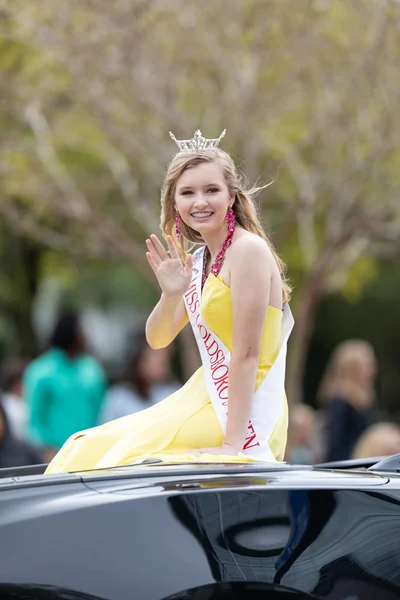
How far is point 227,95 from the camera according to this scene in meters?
10.1

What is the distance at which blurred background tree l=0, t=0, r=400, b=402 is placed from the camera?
9.29 m

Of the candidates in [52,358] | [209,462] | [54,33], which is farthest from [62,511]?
[54,33]

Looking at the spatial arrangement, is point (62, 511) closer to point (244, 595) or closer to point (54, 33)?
point (244, 595)

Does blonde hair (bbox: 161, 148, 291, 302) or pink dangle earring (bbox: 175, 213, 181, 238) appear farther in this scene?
pink dangle earring (bbox: 175, 213, 181, 238)

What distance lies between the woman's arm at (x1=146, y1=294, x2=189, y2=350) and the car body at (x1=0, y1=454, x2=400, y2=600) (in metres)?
1.14

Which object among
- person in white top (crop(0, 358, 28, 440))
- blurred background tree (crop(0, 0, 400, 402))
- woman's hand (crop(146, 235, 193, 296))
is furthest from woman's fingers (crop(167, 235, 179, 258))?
person in white top (crop(0, 358, 28, 440))

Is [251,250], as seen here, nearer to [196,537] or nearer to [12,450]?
[196,537]

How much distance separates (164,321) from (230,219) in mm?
460

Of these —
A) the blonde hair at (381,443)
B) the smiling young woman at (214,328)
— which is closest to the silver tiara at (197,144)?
the smiling young woman at (214,328)

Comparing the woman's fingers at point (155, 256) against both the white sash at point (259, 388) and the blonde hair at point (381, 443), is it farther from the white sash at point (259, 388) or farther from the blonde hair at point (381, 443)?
the blonde hair at point (381, 443)

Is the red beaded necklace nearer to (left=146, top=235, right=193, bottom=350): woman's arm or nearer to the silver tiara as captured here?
(left=146, top=235, right=193, bottom=350): woman's arm

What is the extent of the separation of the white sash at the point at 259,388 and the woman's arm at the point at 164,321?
11 cm

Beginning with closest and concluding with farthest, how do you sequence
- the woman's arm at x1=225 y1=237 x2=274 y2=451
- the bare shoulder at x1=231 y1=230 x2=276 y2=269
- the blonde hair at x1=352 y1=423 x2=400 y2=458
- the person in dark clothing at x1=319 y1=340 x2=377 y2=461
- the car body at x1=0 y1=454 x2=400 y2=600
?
the car body at x1=0 y1=454 x2=400 y2=600, the woman's arm at x1=225 y1=237 x2=274 y2=451, the bare shoulder at x1=231 y1=230 x2=276 y2=269, the blonde hair at x1=352 y1=423 x2=400 y2=458, the person in dark clothing at x1=319 y1=340 x2=377 y2=461

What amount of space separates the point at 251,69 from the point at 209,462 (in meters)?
6.77
